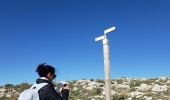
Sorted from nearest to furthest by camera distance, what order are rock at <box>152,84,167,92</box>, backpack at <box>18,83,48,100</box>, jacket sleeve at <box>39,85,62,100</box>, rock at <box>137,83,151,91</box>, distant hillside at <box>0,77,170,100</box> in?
1. backpack at <box>18,83,48,100</box>
2. jacket sleeve at <box>39,85,62,100</box>
3. distant hillside at <box>0,77,170,100</box>
4. rock at <box>152,84,167,92</box>
5. rock at <box>137,83,151,91</box>

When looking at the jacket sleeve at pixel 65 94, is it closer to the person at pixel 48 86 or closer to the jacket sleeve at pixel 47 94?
the person at pixel 48 86

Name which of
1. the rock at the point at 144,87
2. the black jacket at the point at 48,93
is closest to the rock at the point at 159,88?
the rock at the point at 144,87

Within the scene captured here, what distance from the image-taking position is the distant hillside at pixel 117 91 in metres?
25.5

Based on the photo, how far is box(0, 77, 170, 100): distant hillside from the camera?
25453 mm

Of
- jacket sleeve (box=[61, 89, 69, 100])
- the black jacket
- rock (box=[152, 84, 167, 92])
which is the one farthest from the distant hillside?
the black jacket

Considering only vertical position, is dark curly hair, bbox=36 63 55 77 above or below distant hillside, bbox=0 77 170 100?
below

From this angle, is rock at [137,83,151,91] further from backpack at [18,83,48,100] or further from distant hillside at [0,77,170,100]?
backpack at [18,83,48,100]

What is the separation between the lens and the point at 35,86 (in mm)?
7398

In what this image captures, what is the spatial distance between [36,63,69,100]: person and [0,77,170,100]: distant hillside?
17.3m

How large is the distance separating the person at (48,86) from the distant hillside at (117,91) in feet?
56.8

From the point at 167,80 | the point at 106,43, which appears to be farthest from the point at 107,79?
the point at 167,80

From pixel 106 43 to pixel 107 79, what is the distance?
1167 mm

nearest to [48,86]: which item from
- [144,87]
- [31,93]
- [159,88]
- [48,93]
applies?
[48,93]

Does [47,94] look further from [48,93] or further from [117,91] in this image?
[117,91]
